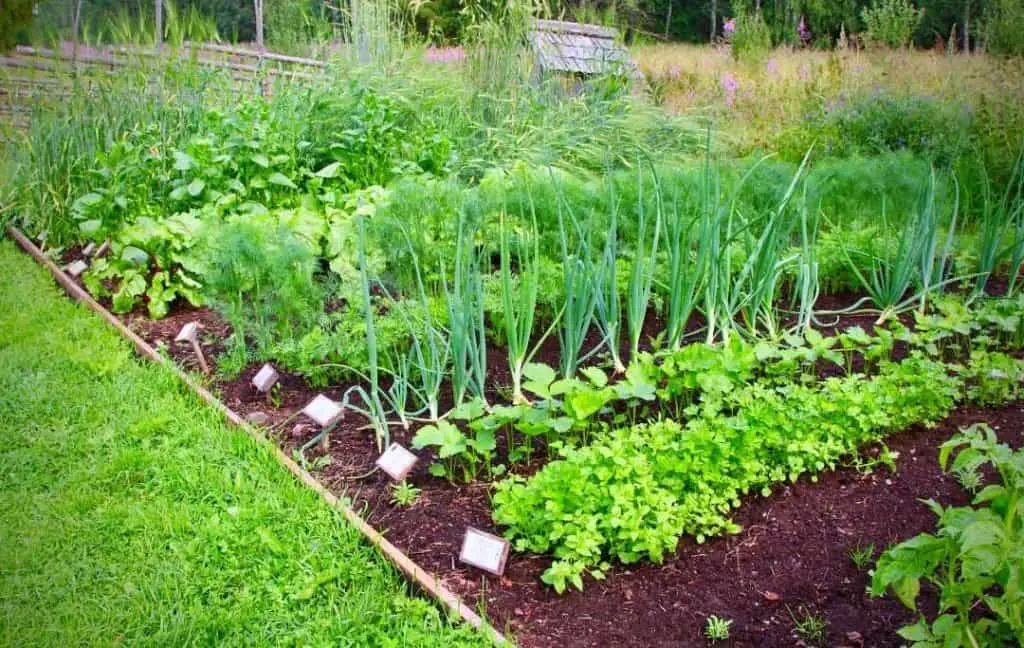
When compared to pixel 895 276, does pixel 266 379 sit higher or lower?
lower

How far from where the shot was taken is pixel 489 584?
2375 millimetres

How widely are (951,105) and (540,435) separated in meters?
6.35

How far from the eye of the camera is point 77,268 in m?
5.20

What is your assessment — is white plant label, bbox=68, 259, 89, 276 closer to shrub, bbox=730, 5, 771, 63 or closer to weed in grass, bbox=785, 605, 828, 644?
weed in grass, bbox=785, 605, 828, 644

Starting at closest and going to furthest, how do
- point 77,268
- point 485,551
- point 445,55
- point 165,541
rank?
point 485,551, point 165,541, point 77,268, point 445,55

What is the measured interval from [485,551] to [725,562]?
68 cm

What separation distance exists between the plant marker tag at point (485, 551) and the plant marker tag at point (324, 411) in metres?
0.83

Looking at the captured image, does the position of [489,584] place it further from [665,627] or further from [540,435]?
[540,435]

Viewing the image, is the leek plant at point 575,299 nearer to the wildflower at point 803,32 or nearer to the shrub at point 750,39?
the shrub at point 750,39

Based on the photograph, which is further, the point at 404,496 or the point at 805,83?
the point at 805,83

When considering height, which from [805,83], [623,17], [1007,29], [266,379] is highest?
[623,17]

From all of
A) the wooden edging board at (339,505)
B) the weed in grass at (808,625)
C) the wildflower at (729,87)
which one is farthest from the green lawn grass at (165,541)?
the wildflower at (729,87)

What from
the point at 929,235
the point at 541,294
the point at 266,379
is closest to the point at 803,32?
the point at 929,235

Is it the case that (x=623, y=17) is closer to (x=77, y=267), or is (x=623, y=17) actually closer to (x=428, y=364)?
(x=77, y=267)
